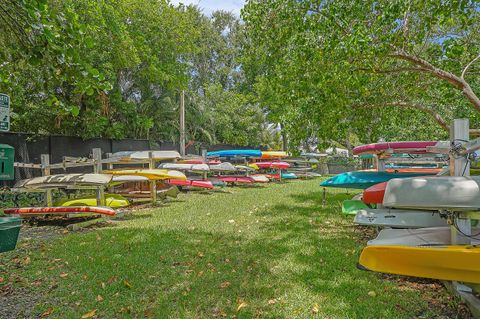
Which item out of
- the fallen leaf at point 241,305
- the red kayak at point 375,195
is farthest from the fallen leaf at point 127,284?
the red kayak at point 375,195

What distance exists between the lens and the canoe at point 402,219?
4.66m

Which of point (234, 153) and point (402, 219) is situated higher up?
point (234, 153)

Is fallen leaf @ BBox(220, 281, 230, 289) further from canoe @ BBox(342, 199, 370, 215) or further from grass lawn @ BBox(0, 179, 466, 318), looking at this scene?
canoe @ BBox(342, 199, 370, 215)

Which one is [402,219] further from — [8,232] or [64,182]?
[64,182]

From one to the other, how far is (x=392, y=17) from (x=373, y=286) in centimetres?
397

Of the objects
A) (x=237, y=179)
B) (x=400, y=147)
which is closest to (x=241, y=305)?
(x=400, y=147)

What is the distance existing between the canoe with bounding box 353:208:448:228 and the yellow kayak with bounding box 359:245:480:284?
1.65m

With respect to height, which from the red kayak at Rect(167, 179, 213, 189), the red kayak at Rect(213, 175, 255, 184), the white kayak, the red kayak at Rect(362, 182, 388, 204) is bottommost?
the red kayak at Rect(213, 175, 255, 184)

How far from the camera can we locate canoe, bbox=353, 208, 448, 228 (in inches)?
183

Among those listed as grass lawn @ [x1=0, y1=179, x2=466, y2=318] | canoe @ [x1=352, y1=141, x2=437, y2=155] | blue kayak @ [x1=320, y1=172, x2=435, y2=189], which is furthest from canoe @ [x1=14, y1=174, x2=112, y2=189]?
canoe @ [x1=352, y1=141, x2=437, y2=155]

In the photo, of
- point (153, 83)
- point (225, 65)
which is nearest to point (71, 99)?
point (153, 83)

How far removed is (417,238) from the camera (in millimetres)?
3865

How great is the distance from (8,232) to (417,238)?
159 inches

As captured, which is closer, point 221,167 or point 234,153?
point 221,167
